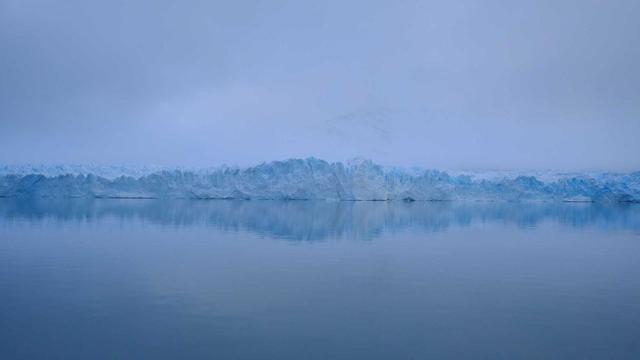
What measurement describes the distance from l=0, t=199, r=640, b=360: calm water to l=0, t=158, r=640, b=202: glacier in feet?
61.4

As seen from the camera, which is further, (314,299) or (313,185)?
(313,185)

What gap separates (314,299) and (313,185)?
25150mm

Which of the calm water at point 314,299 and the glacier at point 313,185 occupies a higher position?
the glacier at point 313,185

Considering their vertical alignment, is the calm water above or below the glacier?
below

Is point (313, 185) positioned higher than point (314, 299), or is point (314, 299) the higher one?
point (313, 185)

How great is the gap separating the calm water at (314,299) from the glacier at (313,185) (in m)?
18.7

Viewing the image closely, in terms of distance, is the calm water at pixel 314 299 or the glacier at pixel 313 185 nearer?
the calm water at pixel 314 299

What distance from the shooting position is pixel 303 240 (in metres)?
11.9

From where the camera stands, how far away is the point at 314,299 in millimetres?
5883

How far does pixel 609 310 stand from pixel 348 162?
82.6ft

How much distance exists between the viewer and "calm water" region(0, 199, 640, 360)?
4238 millimetres

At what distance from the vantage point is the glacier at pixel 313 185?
3022cm

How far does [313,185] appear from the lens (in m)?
31.0

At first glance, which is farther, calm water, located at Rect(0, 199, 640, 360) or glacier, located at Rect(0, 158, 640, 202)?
glacier, located at Rect(0, 158, 640, 202)
